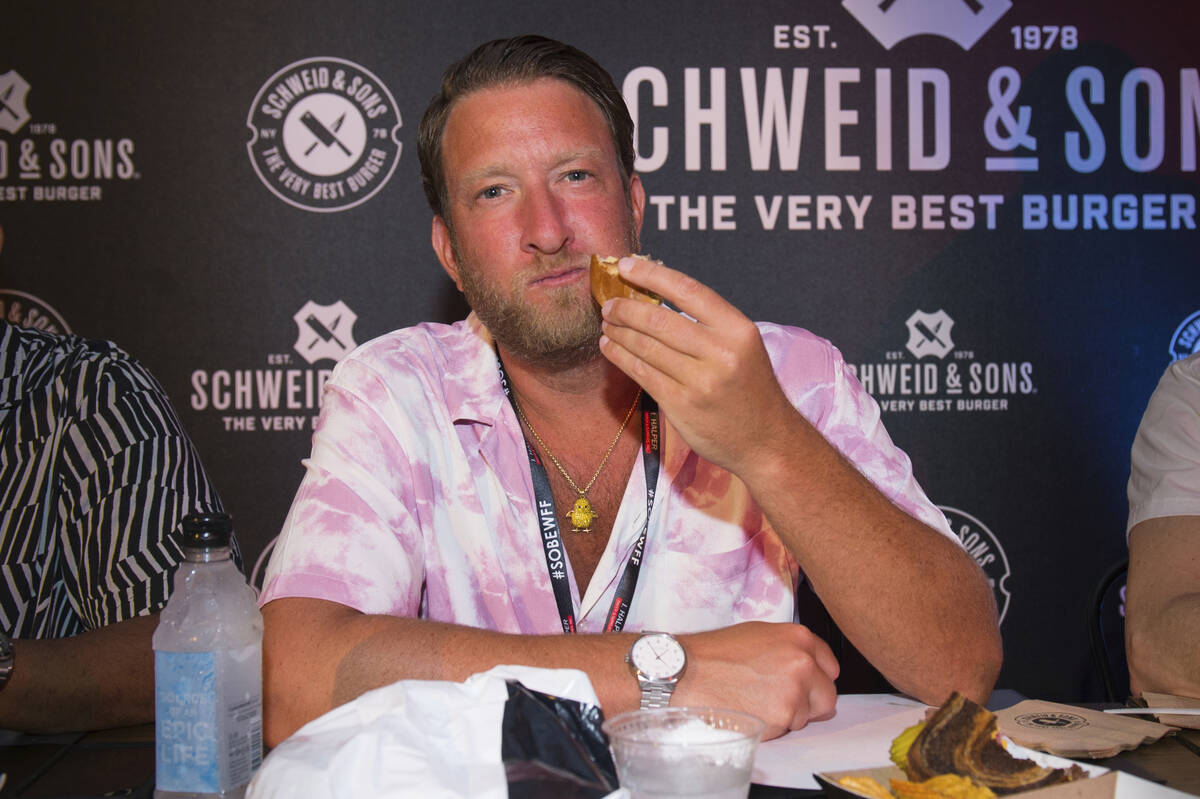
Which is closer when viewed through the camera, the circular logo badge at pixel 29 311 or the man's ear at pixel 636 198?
the man's ear at pixel 636 198

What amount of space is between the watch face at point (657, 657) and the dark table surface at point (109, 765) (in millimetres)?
222

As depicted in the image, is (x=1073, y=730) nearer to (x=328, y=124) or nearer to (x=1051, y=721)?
(x=1051, y=721)

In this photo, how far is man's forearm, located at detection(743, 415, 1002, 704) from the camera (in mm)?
1481

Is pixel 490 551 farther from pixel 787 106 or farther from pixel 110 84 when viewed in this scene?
pixel 110 84

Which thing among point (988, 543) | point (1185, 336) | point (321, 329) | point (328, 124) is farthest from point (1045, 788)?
point (328, 124)

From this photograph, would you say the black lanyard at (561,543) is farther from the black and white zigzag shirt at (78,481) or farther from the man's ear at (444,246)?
the black and white zigzag shirt at (78,481)

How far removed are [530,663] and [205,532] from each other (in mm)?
466

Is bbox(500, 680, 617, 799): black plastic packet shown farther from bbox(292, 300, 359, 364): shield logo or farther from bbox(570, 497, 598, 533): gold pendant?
bbox(292, 300, 359, 364): shield logo

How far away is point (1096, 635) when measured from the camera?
7.58 feet

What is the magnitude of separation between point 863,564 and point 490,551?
0.72m

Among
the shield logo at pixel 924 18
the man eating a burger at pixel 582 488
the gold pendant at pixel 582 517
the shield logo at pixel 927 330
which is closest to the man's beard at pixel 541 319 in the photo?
the man eating a burger at pixel 582 488

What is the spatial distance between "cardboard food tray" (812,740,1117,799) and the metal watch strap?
0.79 feet

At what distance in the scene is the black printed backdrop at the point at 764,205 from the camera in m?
3.05

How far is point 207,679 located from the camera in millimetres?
1082
